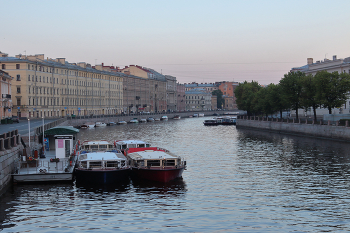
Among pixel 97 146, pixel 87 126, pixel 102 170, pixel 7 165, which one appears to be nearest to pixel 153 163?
pixel 102 170

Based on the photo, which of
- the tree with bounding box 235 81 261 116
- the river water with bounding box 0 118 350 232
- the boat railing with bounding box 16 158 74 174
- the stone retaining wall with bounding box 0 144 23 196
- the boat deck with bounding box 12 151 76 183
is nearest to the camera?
the river water with bounding box 0 118 350 232

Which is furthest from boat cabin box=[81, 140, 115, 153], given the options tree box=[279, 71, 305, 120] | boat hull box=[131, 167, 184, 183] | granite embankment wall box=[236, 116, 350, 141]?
tree box=[279, 71, 305, 120]

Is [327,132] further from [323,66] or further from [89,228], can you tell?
[89,228]

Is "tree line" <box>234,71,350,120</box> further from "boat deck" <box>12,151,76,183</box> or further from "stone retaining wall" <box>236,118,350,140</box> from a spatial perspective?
"boat deck" <box>12,151,76,183</box>

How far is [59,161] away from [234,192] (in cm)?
1255

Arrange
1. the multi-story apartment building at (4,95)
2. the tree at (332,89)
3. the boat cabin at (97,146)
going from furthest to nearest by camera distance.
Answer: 1. the multi-story apartment building at (4,95)
2. the tree at (332,89)
3. the boat cabin at (97,146)

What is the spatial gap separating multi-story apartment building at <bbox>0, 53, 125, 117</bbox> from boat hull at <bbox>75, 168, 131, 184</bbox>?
69.5 metres

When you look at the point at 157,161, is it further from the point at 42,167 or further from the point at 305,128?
the point at 305,128

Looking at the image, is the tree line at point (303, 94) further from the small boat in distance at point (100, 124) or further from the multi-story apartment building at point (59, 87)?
the multi-story apartment building at point (59, 87)

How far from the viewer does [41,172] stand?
28.2m

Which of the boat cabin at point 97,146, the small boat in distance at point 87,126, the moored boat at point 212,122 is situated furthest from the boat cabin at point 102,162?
the moored boat at point 212,122

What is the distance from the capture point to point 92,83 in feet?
431

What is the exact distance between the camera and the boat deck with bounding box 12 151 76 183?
1102 inches

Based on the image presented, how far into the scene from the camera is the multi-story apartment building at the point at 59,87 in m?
96.6
